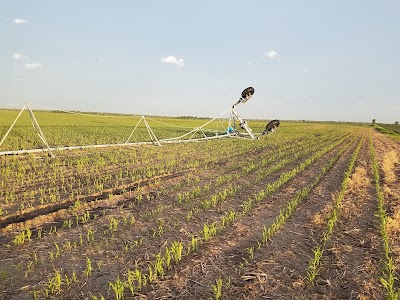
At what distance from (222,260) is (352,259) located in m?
2.01

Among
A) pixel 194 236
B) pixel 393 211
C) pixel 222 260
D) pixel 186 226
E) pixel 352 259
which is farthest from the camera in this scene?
pixel 393 211

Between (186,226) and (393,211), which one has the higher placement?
(393,211)

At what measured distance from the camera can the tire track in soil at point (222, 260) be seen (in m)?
3.78

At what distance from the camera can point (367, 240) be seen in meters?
A: 5.50

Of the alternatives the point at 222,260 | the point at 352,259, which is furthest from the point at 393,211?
the point at 222,260

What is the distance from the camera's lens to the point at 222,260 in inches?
180

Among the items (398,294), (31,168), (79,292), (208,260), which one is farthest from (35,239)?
(31,168)

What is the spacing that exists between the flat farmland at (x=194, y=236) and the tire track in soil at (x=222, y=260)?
0.06ft

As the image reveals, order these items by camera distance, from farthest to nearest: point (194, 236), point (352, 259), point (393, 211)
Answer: point (393, 211) < point (194, 236) < point (352, 259)

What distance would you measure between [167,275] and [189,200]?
3570mm

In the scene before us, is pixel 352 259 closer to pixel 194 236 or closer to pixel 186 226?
pixel 194 236

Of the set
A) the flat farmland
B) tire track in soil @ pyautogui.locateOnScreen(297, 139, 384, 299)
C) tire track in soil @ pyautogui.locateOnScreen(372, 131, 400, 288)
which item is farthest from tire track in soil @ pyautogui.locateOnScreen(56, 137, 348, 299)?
tire track in soil @ pyautogui.locateOnScreen(372, 131, 400, 288)

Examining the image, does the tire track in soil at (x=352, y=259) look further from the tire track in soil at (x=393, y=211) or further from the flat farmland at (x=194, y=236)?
the tire track in soil at (x=393, y=211)

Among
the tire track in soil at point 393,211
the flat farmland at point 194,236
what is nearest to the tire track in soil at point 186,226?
the flat farmland at point 194,236
